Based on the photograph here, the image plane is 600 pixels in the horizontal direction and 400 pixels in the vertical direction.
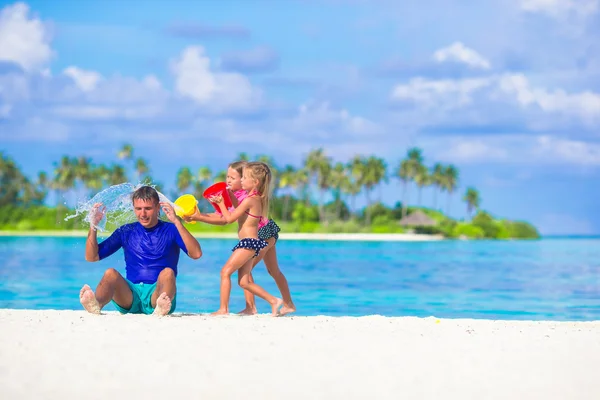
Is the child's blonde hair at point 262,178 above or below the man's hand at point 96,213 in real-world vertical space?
above

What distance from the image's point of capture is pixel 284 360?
628cm

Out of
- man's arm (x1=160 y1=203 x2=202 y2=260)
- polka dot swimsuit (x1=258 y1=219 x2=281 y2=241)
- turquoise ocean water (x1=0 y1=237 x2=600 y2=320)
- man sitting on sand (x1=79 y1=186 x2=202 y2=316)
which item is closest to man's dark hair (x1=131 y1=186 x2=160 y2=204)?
man sitting on sand (x1=79 y1=186 x2=202 y2=316)

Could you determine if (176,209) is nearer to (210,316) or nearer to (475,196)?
(210,316)

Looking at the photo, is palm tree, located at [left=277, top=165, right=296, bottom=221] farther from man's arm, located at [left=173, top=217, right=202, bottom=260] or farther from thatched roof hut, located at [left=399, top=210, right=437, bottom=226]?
man's arm, located at [left=173, top=217, right=202, bottom=260]

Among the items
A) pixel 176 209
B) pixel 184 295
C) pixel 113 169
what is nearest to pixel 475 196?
pixel 113 169

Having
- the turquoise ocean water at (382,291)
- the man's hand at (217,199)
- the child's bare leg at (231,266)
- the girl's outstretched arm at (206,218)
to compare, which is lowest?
the turquoise ocean water at (382,291)

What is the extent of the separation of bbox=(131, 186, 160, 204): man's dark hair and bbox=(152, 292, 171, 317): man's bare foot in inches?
37.4

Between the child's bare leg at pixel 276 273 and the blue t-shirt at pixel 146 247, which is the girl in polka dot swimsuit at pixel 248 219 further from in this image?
the blue t-shirt at pixel 146 247

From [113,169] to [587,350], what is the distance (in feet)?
294

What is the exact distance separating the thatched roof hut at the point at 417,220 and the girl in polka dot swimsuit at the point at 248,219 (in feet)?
279

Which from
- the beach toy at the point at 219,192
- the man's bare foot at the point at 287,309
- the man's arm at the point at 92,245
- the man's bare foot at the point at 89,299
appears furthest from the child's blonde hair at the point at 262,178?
the man's bare foot at the point at 89,299

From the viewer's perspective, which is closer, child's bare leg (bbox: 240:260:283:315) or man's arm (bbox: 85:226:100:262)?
man's arm (bbox: 85:226:100:262)

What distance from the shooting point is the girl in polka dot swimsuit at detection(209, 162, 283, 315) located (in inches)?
346

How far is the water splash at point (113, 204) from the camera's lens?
27.7ft
